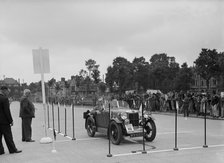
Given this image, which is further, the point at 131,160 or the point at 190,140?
the point at 190,140

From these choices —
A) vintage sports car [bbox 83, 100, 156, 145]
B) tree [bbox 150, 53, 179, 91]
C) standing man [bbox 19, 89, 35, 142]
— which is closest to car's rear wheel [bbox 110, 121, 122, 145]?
vintage sports car [bbox 83, 100, 156, 145]

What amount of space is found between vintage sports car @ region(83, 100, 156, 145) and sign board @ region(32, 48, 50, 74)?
2795 millimetres

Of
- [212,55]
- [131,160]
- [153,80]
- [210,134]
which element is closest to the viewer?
[131,160]

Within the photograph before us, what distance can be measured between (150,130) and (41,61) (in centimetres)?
460

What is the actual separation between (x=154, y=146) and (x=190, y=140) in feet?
5.89

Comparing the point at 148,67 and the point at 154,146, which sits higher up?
the point at 148,67

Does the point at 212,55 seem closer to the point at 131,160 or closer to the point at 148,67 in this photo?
the point at 148,67

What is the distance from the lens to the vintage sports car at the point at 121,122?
1027 centimetres

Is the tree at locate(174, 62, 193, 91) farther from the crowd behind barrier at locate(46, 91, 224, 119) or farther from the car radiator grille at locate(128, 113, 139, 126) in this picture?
the car radiator grille at locate(128, 113, 139, 126)

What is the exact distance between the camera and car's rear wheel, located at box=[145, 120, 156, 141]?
10.7 metres

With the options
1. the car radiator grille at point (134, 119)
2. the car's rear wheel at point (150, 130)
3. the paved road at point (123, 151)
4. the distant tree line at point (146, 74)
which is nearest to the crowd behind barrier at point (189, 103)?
the car's rear wheel at point (150, 130)

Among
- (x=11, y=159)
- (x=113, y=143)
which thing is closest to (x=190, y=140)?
(x=113, y=143)

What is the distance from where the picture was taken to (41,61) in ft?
34.9

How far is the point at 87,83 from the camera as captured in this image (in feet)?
194
